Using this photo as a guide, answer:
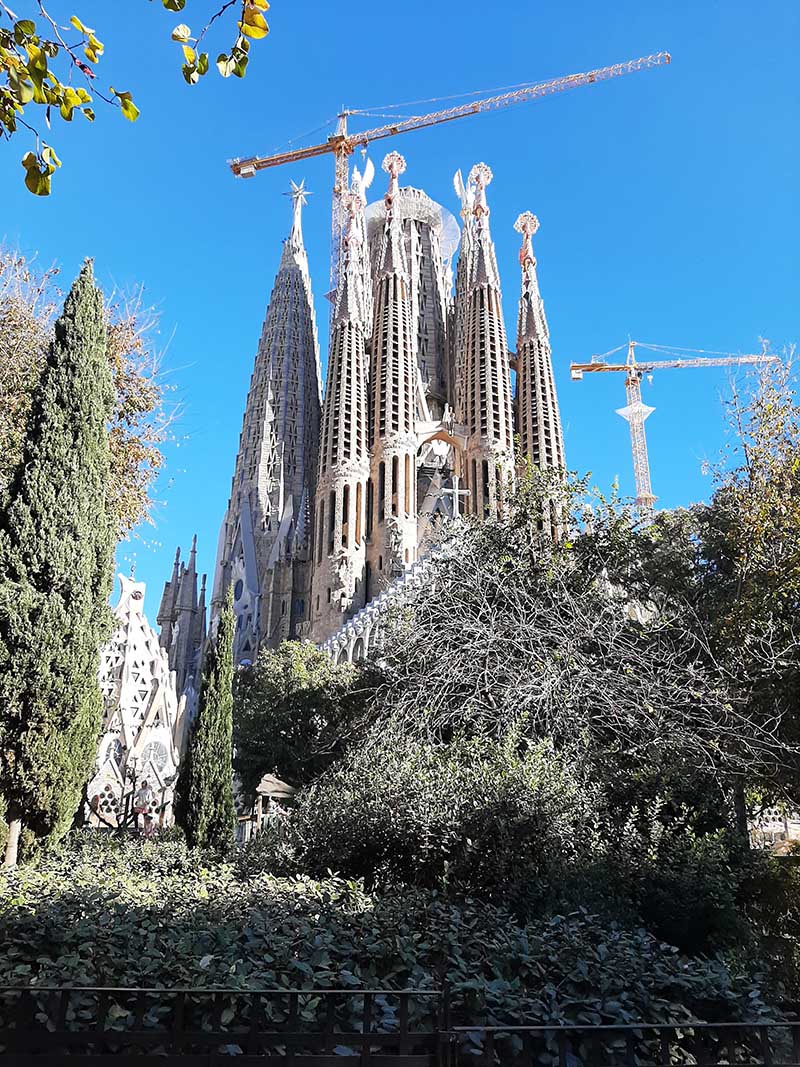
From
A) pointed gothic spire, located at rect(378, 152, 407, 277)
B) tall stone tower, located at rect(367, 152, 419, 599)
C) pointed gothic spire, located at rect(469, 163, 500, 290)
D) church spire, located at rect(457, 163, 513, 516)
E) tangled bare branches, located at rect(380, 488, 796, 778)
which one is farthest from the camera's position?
pointed gothic spire, located at rect(469, 163, 500, 290)

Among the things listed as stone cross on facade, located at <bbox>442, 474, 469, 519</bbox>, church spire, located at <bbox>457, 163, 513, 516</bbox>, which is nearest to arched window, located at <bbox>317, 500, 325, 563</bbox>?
stone cross on facade, located at <bbox>442, 474, 469, 519</bbox>

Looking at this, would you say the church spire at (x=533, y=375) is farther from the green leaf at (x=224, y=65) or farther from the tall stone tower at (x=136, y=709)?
the green leaf at (x=224, y=65)

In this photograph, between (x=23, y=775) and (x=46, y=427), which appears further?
(x=46, y=427)

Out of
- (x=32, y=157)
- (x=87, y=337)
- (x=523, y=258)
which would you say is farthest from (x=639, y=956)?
(x=523, y=258)

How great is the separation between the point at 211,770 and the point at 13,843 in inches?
201

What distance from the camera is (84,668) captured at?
7645mm

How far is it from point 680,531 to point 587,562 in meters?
2.15

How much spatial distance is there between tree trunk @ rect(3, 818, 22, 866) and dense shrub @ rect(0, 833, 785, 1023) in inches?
50.5

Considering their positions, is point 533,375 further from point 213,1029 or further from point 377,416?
point 213,1029

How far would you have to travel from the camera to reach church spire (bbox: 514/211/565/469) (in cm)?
4422

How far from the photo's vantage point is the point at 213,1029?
343 centimetres

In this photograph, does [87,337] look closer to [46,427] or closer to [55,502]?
[46,427]

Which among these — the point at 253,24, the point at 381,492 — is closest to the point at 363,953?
the point at 253,24

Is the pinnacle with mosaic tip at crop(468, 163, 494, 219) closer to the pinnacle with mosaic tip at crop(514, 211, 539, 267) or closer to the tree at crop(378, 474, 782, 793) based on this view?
the pinnacle with mosaic tip at crop(514, 211, 539, 267)
